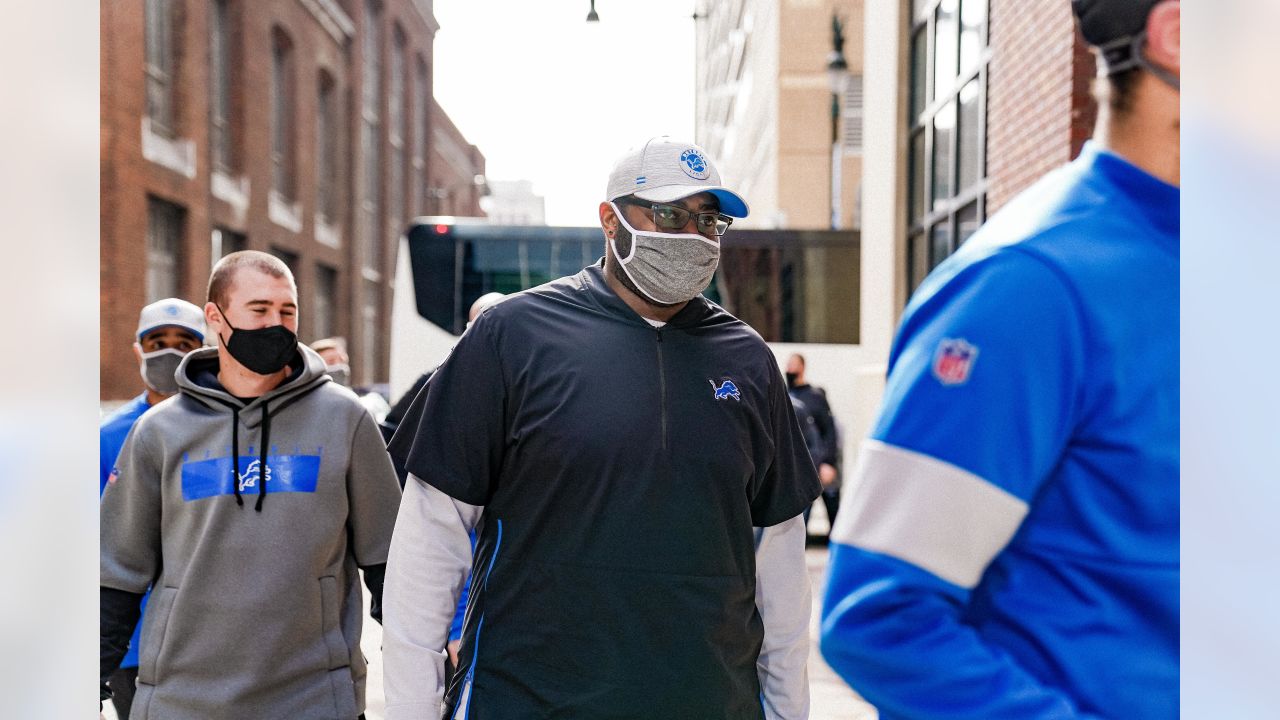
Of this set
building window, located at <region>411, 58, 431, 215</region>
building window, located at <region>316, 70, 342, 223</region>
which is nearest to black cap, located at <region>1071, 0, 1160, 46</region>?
building window, located at <region>316, 70, 342, 223</region>

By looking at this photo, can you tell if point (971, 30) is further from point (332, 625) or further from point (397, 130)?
point (397, 130)

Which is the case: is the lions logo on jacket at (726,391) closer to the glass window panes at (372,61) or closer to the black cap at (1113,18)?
the black cap at (1113,18)

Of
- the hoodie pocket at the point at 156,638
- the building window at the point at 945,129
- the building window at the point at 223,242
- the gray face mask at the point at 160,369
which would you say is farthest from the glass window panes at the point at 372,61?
the hoodie pocket at the point at 156,638

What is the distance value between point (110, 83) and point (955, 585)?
1939cm

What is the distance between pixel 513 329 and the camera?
2.67 meters

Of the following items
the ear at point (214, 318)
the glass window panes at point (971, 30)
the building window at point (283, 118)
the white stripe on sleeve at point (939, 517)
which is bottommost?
the white stripe on sleeve at point (939, 517)

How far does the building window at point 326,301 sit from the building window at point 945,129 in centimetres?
2105

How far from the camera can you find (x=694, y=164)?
9.20 ft

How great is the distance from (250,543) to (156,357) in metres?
1.99

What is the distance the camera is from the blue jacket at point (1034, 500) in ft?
5.22

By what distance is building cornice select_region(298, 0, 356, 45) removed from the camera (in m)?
30.5

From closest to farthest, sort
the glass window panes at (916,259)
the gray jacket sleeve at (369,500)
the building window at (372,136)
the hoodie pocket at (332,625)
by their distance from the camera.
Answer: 1. the hoodie pocket at (332,625)
2. the gray jacket sleeve at (369,500)
3. the glass window panes at (916,259)
4. the building window at (372,136)
